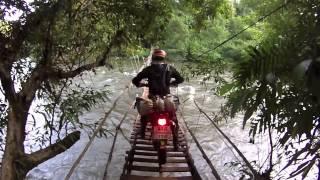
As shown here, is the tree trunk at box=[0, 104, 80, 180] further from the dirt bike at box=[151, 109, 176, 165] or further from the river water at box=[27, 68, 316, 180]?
the river water at box=[27, 68, 316, 180]

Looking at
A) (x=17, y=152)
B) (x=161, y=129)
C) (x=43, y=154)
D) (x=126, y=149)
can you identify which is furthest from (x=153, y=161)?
(x=126, y=149)

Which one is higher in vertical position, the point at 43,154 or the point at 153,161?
the point at 43,154

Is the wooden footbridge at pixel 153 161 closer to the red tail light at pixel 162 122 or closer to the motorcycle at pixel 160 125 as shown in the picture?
the motorcycle at pixel 160 125

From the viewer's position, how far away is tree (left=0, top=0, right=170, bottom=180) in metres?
4.17

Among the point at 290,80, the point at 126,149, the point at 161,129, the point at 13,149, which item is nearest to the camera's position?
the point at 290,80

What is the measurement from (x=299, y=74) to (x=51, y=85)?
423cm

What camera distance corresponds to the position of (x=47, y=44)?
4332 millimetres

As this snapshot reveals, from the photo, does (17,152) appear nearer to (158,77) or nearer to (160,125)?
(160,125)

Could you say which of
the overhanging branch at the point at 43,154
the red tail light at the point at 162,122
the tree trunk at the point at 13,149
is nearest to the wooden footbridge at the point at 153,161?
the red tail light at the point at 162,122

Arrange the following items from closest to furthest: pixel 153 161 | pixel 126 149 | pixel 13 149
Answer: pixel 13 149 < pixel 153 161 < pixel 126 149

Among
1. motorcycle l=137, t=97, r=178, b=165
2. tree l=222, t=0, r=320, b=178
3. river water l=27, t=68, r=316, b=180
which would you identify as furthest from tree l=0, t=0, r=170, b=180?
tree l=222, t=0, r=320, b=178

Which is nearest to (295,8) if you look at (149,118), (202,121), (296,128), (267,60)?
(267,60)

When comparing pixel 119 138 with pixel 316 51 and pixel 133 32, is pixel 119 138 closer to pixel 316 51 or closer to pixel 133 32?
pixel 133 32

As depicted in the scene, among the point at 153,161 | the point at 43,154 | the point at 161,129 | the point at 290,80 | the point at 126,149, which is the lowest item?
the point at 126,149
